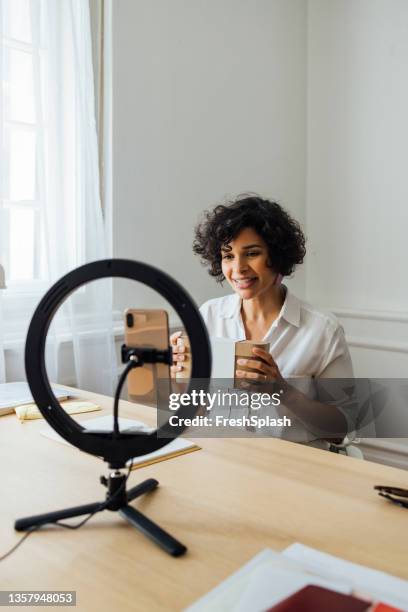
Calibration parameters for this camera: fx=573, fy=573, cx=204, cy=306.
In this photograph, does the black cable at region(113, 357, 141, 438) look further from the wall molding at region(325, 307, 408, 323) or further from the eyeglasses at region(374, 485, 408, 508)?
the wall molding at region(325, 307, 408, 323)

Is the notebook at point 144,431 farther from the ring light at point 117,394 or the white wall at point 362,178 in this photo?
the white wall at point 362,178

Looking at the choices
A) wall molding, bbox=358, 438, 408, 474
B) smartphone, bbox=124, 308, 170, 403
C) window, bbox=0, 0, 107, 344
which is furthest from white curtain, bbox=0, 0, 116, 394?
wall molding, bbox=358, 438, 408, 474

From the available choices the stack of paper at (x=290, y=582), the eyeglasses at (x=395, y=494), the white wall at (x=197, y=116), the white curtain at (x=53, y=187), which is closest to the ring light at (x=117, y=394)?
the stack of paper at (x=290, y=582)

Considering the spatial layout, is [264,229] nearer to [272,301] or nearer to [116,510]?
[272,301]

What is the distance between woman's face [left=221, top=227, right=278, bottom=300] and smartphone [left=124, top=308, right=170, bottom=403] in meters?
0.78

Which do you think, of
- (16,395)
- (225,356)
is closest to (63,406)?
(16,395)

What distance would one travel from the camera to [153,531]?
0.76m

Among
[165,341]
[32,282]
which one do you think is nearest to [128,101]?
[32,282]

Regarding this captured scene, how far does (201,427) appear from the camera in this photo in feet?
4.06

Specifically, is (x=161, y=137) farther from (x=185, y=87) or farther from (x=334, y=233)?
(x=334, y=233)

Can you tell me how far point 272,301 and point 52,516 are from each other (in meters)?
0.98

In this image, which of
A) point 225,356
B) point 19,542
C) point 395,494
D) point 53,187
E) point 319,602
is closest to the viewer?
point 319,602

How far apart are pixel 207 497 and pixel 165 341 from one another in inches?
11.1

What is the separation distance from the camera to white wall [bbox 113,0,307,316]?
2072 millimetres
